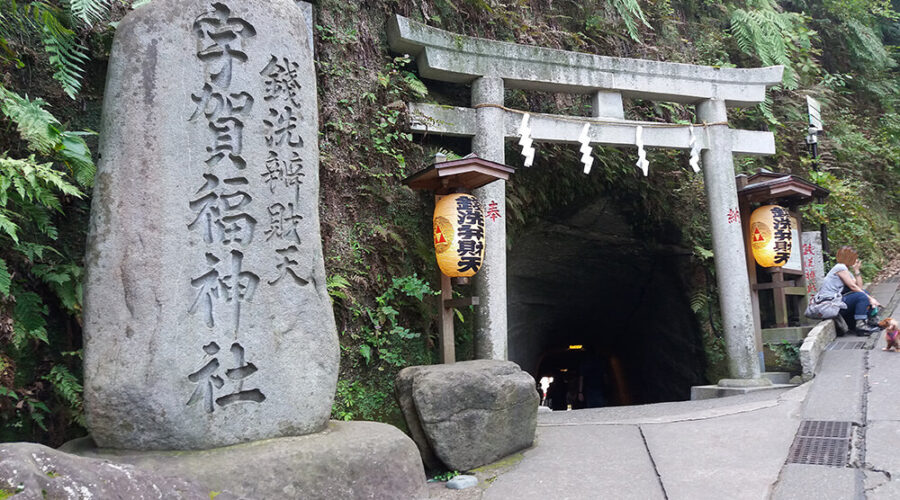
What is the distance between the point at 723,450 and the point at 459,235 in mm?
3160

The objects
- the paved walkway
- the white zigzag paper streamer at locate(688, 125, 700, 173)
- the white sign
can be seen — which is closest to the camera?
the paved walkway

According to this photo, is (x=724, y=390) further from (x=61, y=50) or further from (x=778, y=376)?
(x=61, y=50)

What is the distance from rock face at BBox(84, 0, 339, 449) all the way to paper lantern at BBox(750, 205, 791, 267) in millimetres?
7093

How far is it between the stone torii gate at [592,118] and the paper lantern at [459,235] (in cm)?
72

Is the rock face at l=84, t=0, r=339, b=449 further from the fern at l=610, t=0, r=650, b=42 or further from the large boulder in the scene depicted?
the fern at l=610, t=0, r=650, b=42

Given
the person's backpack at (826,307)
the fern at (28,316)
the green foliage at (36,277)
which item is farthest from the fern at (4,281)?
the person's backpack at (826,307)

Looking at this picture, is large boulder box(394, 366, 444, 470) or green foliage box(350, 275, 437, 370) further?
green foliage box(350, 275, 437, 370)

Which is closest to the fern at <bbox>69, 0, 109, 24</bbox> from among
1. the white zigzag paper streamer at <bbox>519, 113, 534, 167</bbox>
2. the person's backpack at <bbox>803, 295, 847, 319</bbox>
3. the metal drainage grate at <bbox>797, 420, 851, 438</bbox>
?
the white zigzag paper streamer at <bbox>519, 113, 534, 167</bbox>

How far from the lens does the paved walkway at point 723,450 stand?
434 cm

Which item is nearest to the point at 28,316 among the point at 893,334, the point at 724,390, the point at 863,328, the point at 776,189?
the point at 724,390

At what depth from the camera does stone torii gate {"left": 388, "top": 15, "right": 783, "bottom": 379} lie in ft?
23.6

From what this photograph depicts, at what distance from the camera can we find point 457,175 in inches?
253

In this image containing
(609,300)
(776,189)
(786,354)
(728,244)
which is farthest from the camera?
(609,300)

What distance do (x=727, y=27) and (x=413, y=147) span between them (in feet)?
28.6
